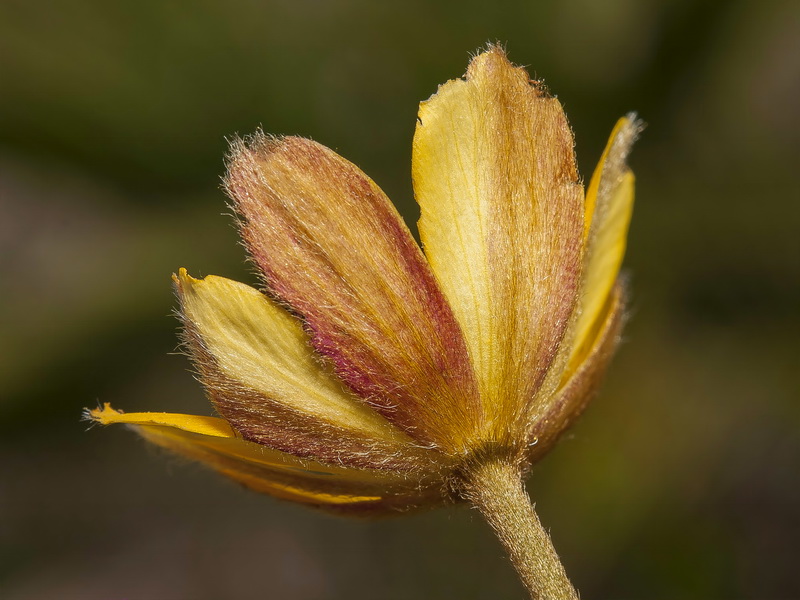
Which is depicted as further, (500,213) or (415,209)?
(415,209)

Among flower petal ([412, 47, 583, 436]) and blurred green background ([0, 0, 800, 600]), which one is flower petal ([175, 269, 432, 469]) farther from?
blurred green background ([0, 0, 800, 600])

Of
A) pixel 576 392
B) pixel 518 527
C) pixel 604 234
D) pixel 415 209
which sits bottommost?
pixel 518 527

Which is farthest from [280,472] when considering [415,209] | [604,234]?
[415,209]

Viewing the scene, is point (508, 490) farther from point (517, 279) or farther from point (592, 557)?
point (592, 557)

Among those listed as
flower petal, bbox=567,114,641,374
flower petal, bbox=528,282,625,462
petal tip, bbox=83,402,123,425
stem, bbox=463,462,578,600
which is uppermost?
petal tip, bbox=83,402,123,425

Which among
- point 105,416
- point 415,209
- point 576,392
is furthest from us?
point 415,209

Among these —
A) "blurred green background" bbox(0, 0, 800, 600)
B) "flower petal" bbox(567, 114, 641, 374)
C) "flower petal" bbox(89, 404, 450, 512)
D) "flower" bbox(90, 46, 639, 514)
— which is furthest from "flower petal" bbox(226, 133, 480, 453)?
"blurred green background" bbox(0, 0, 800, 600)

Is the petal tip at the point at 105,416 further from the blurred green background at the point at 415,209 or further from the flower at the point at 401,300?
the blurred green background at the point at 415,209

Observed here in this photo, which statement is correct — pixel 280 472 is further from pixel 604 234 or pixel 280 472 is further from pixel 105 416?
pixel 604 234

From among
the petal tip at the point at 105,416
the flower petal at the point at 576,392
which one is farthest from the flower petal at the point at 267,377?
the flower petal at the point at 576,392
